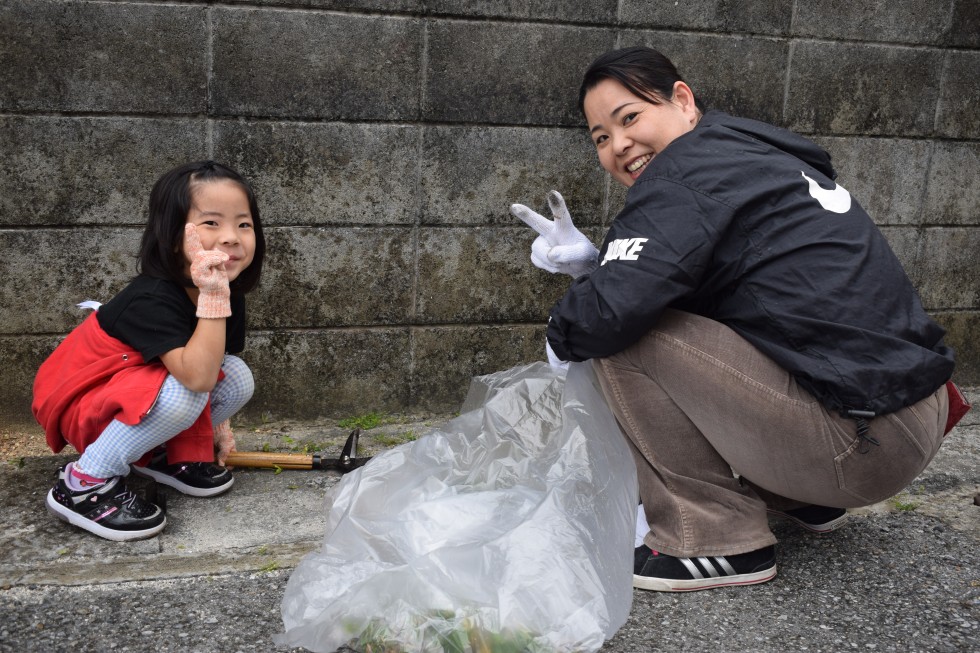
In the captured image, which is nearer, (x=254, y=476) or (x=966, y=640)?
(x=966, y=640)

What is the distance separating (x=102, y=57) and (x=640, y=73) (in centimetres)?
192

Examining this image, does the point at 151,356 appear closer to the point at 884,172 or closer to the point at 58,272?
the point at 58,272

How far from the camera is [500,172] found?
11.5 ft

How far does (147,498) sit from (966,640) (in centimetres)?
240

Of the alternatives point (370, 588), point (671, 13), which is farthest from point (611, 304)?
point (671, 13)

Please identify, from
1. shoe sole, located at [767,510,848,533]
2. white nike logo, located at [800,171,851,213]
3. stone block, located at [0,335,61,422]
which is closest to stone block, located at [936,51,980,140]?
white nike logo, located at [800,171,851,213]

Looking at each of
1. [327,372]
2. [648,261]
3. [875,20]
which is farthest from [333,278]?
[875,20]

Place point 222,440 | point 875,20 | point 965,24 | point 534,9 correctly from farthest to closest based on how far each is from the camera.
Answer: point 965,24 → point 875,20 → point 534,9 → point 222,440

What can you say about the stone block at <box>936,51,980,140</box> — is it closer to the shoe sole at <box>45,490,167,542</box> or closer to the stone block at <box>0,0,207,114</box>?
the stone block at <box>0,0,207,114</box>

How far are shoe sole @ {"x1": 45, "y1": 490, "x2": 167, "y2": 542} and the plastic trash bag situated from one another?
581 millimetres

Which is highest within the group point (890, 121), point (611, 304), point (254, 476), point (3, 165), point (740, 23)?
point (740, 23)

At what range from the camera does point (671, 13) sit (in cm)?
353

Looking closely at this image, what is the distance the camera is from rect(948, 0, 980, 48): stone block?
3.85 meters

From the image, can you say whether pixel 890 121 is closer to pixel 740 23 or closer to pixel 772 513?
pixel 740 23
